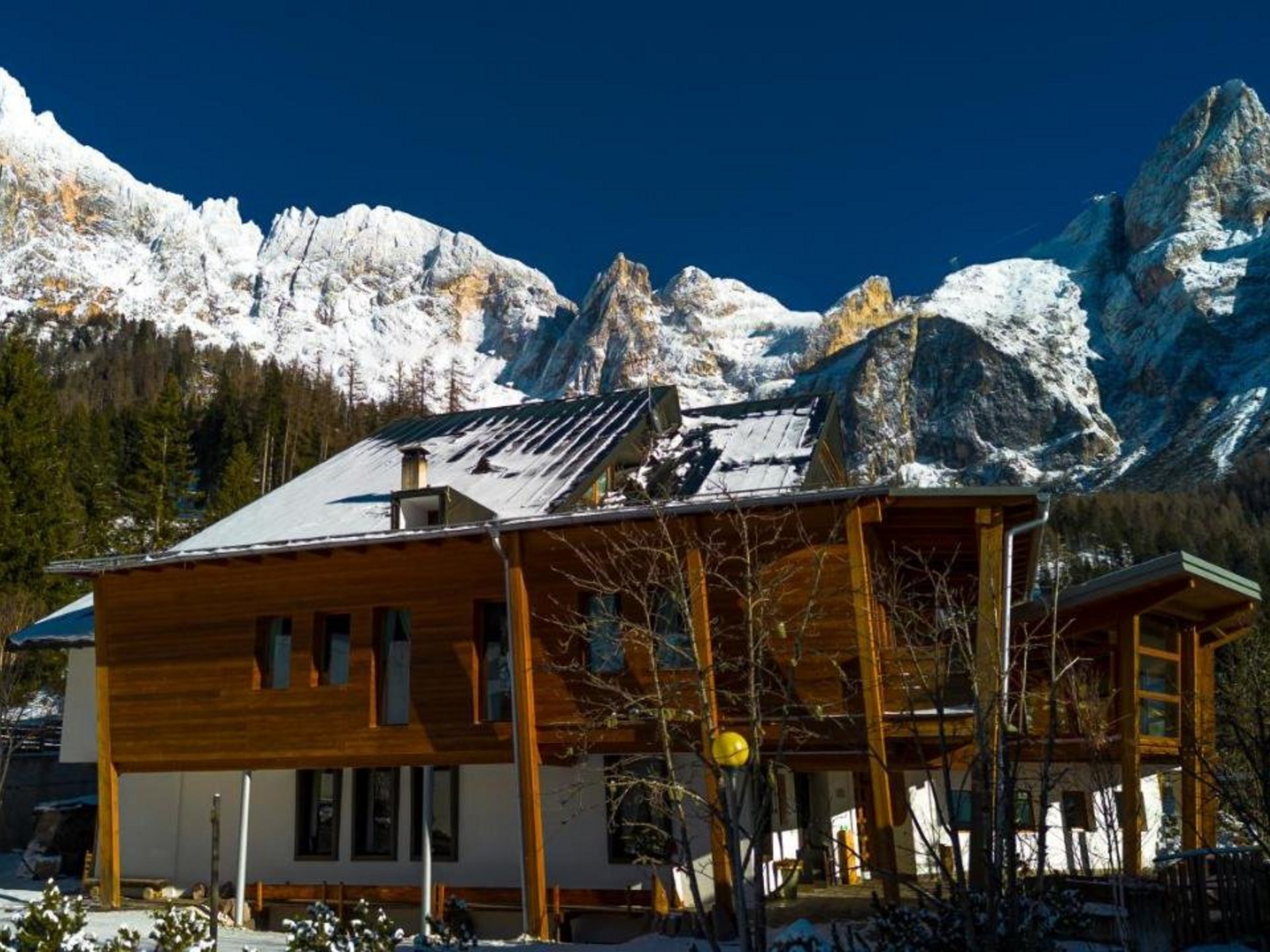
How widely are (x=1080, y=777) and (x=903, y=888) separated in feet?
31.9

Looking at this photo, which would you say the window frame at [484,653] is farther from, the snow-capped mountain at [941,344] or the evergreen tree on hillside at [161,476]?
the snow-capped mountain at [941,344]

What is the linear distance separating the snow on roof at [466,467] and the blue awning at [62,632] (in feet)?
9.97

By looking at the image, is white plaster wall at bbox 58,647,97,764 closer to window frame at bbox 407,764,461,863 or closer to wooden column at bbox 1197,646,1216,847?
window frame at bbox 407,764,461,863

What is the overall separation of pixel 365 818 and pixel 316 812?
1.01 meters

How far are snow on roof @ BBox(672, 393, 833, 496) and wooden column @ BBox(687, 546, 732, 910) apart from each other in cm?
182

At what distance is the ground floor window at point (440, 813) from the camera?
740 inches

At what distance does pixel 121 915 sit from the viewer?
18.1 meters

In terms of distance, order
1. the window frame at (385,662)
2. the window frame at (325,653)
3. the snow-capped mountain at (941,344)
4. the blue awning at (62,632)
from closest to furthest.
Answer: the window frame at (385,662)
the window frame at (325,653)
the blue awning at (62,632)
the snow-capped mountain at (941,344)

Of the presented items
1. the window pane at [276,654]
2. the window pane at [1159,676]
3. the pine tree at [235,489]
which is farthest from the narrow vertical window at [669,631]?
the pine tree at [235,489]

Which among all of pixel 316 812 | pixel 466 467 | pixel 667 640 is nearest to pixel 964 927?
pixel 667 640

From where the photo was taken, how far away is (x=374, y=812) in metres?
19.9

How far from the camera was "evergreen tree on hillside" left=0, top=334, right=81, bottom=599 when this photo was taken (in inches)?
1554

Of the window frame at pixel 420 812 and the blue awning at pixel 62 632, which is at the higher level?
the blue awning at pixel 62 632

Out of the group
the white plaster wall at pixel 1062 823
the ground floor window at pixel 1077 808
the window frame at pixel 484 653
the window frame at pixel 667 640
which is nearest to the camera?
the window frame at pixel 667 640
